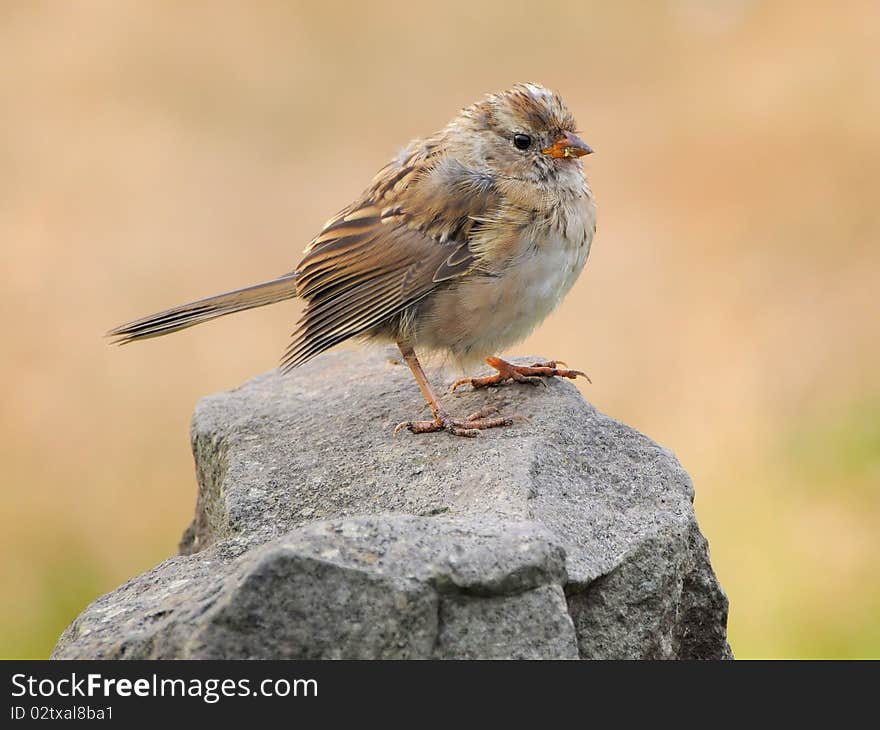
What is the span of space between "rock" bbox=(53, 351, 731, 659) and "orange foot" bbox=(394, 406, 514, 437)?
63 mm

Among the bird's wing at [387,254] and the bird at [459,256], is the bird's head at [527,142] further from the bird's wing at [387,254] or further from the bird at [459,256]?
the bird's wing at [387,254]

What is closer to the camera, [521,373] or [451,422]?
[451,422]

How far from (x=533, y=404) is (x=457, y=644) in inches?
64.9

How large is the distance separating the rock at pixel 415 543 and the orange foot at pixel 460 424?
2.5 inches

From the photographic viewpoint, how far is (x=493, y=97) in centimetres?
493

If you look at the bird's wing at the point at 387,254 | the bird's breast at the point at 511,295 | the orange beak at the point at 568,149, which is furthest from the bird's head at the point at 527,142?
the bird's breast at the point at 511,295

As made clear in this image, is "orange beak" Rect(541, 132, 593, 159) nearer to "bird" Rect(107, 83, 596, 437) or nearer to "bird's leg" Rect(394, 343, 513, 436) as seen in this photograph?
"bird" Rect(107, 83, 596, 437)

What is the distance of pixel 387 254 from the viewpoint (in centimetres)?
473

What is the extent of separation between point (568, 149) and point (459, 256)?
26.8 inches

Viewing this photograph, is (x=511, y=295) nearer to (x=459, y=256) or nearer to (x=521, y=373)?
(x=459, y=256)

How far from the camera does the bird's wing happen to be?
4.62 metres

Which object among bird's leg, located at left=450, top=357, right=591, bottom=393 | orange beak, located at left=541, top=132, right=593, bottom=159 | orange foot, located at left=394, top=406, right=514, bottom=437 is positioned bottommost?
orange foot, located at left=394, top=406, right=514, bottom=437

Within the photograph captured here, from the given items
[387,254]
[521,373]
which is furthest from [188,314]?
[521,373]

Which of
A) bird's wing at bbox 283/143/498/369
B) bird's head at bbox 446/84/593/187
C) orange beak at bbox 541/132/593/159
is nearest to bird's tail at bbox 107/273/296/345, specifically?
bird's wing at bbox 283/143/498/369
